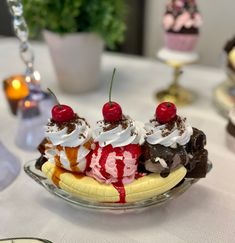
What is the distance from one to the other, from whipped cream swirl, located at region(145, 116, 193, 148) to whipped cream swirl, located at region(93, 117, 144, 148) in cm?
3

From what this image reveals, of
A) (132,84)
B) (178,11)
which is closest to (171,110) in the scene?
(178,11)

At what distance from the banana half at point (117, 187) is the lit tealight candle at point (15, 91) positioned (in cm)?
45

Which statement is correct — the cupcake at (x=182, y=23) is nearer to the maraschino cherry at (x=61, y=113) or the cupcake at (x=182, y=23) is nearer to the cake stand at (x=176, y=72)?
the cake stand at (x=176, y=72)

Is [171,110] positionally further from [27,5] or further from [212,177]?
[27,5]

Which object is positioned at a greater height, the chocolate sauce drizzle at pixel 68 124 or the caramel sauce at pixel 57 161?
the chocolate sauce drizzle at pixel 68 124

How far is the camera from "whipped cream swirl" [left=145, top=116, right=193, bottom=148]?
557 mm

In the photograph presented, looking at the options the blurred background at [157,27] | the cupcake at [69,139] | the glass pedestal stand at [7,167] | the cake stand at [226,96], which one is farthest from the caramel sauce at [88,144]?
the blurred background at [157,27]

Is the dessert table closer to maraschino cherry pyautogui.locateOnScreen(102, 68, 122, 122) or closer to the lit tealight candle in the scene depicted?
the lit tealight candle

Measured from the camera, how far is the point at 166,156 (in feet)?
1.82

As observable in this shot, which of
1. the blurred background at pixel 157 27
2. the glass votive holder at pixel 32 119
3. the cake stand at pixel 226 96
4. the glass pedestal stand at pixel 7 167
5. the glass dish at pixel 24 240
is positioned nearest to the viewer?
the glass dish at pixel 24 240

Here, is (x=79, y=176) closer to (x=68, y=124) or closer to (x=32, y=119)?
(x=68, y=124)

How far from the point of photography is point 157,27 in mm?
1776

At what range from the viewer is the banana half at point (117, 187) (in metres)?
0.57

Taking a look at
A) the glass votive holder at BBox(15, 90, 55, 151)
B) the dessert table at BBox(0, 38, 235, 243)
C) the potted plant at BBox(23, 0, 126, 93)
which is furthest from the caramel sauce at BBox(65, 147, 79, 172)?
the potted plant at BBox(23, 0, 126, 93)
